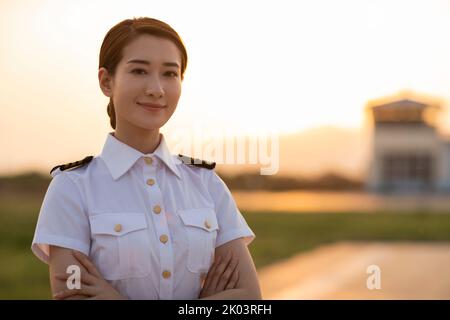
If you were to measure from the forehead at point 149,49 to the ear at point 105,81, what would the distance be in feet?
0.29

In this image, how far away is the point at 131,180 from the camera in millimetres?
1690

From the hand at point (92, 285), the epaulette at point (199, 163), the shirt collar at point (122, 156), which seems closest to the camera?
the hand at point (92, 285)

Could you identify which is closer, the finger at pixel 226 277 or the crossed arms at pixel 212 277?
the crossed arms at pixel 212 277

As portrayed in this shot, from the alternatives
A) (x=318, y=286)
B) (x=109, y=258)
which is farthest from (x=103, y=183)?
(x=318, y=286)

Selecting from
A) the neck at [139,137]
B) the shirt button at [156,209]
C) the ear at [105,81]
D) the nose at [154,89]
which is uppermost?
the ear at [105,81]

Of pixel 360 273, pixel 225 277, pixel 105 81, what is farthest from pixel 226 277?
pixel 360 273

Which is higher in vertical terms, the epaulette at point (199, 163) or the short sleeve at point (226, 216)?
the epaulette at point (199, 163)

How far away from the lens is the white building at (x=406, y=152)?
23.8 meters

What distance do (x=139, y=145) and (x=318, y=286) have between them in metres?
5.47

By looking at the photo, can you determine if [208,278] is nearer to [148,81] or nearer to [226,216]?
[226,216]

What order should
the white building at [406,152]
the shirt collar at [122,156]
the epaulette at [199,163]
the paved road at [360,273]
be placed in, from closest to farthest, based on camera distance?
the shirt collar at [122,156] → the epaulette at [199,163] → the paved road at [360,273] → the white building at [406,152]

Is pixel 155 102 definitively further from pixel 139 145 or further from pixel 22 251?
pixel 22 251

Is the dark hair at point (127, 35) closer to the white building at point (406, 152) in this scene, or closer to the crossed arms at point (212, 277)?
the crossed arms at point (212, 277)

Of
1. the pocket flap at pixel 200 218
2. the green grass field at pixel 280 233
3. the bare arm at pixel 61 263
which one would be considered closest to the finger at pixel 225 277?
the pocket flap at pixel 200 218
